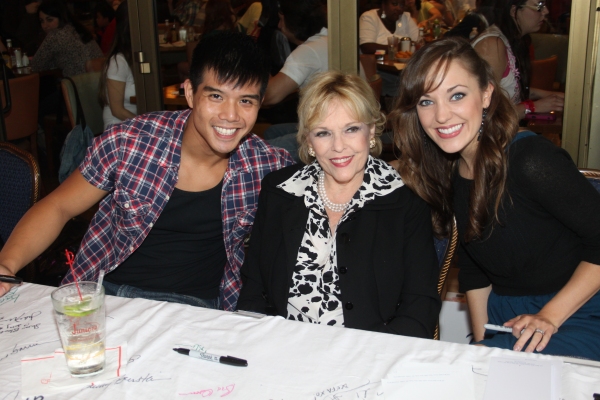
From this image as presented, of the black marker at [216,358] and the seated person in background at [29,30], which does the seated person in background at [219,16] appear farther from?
the black marker at [216,358]

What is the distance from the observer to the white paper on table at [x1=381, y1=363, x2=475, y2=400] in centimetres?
114

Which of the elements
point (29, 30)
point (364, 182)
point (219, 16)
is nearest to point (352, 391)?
point (364, 182)

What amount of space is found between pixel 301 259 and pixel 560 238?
78 centimetres

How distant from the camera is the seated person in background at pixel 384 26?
150 inches

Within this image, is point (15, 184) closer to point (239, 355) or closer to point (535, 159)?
point (239, 355)

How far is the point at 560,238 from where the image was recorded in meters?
1.75

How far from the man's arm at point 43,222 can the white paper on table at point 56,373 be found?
379 millimetres

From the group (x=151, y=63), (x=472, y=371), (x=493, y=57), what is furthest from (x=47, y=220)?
(x=151, y=63)

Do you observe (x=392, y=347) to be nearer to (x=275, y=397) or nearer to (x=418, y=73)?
(x=275, y=397)

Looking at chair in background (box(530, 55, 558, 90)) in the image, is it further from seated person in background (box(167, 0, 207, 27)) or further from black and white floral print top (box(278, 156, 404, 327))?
seated person in background (box(167, 0, 207, 27))

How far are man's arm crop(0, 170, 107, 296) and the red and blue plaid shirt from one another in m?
0.05

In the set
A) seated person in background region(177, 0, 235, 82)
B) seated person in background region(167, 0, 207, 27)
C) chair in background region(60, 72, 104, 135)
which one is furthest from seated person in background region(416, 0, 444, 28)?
chair in background region(60, 72, 104, 135)

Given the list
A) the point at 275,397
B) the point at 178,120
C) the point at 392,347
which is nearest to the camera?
the point at 275,397

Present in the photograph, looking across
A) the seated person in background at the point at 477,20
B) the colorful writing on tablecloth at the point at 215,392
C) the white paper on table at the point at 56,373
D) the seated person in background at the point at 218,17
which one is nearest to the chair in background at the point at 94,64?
the seated person in background at the point at 218,17
